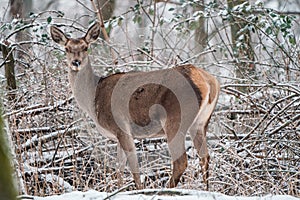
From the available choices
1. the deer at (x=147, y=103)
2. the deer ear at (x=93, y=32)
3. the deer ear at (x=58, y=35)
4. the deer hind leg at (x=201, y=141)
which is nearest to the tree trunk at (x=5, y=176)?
the deer at (x=147, y=103)

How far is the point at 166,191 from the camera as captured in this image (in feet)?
10.3

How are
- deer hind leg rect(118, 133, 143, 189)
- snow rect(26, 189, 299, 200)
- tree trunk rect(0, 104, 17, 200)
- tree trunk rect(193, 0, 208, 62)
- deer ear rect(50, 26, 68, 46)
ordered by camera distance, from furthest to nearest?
1. tree trunk rect(193, 0, 208, 62)
2. deer ear rect(50, 26, 68, 46)
3. deer hind leg rect(118, 133, 143, 189)
4. snow rect(26, 189, 299, 200)
5. tree trunk rect(0, 104, 17, 200)

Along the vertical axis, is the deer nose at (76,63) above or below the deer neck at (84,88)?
above

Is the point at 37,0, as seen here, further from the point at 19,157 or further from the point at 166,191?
the point at 166,191

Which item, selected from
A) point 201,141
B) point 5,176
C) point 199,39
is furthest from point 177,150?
point 199,39

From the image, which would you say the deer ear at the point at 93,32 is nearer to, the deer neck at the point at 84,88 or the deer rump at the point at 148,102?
the deer neck at the point at 84,88

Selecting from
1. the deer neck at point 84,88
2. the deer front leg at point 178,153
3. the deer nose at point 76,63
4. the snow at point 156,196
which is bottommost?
the deer front leg at point 178,153

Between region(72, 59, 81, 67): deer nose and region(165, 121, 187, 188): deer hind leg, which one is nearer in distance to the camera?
region(165, 121, 187, 188): deer hind leg

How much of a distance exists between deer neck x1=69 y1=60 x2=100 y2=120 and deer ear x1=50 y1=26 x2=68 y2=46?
36 cm

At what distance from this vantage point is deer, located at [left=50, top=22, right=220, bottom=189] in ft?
17.9

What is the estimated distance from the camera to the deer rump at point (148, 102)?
546 cm

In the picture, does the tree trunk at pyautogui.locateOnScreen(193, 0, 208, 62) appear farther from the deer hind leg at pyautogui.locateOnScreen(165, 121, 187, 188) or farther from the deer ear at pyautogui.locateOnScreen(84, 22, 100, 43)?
the deer hind leg at pyautogui.locateOnScreen(165, 121, 187, 188)

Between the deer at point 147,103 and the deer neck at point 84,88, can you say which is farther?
the deer neck at point 84,88

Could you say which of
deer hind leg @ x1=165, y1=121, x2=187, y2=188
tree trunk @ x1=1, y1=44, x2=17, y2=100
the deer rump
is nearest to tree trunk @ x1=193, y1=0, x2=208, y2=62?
the deer rump
